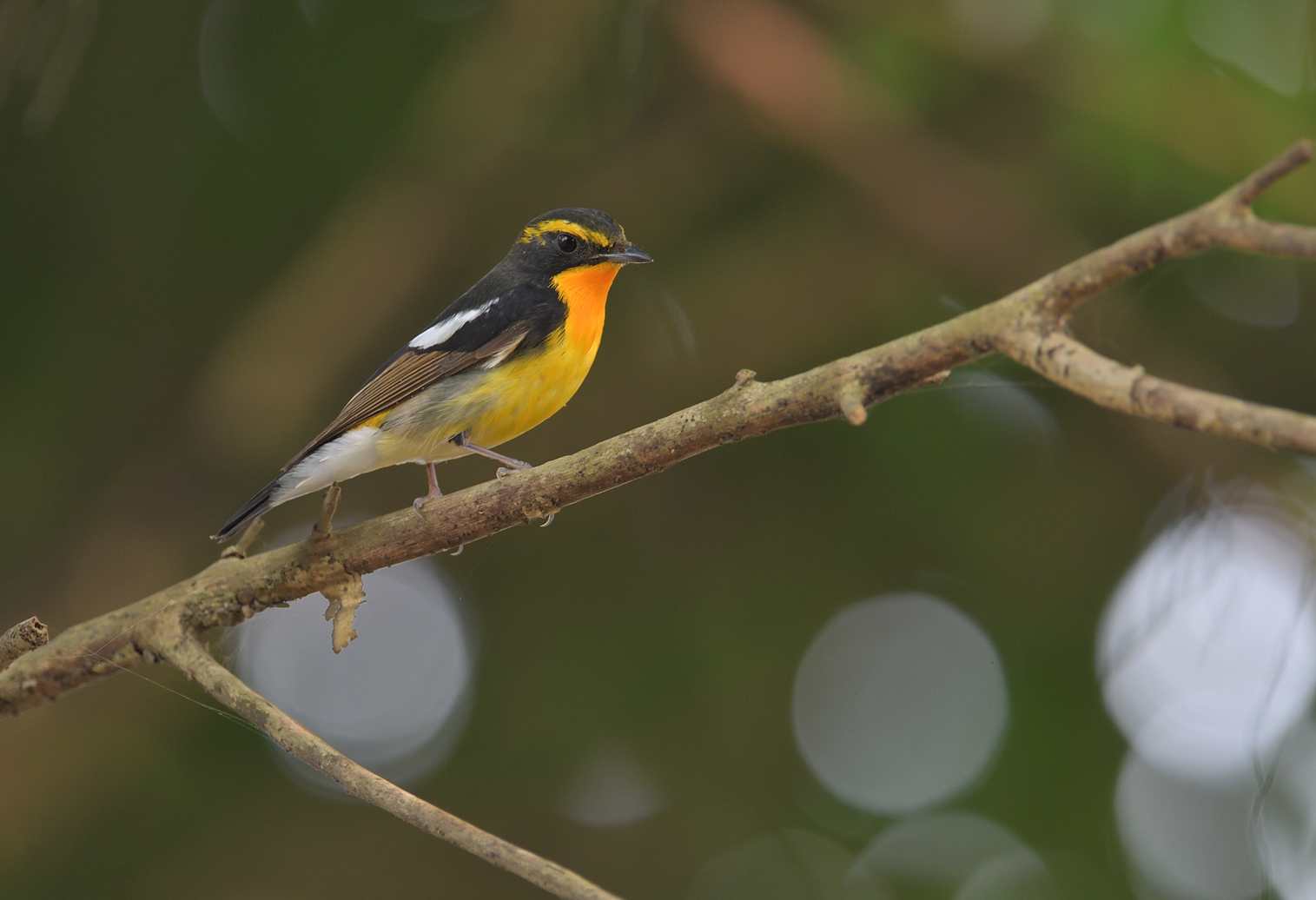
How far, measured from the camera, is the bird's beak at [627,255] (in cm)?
280

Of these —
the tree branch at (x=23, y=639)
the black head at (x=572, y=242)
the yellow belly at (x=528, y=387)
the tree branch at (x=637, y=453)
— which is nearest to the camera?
the tree branch at (x=637, y=453)

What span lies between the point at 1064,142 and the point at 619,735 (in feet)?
8.40

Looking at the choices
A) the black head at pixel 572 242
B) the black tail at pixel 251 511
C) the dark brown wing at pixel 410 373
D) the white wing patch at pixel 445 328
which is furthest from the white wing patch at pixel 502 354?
the black tail at pixel 251 511

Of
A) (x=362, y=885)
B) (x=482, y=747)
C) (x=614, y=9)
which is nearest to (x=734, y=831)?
(x=482, y=747)

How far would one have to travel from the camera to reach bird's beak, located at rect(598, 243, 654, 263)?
2.80 m

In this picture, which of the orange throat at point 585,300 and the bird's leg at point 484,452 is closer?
the bird's leg at point 484,452

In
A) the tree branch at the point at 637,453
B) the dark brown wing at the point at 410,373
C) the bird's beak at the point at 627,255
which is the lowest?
the tree branch at the point at 637,453

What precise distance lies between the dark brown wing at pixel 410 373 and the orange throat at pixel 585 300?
100 millimetres

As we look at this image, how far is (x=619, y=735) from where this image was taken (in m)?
4.88

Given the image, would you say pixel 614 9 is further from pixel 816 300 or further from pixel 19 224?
pixel 19 224

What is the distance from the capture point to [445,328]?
2816 millimetres

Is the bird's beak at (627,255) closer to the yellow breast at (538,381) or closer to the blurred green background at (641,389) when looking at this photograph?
the yellow breast at (538,381)

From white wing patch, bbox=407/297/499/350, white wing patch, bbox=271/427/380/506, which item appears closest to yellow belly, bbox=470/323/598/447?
white wing patch, bbox=407/297/499/350

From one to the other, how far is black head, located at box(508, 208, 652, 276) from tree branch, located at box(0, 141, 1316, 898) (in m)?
0.86
